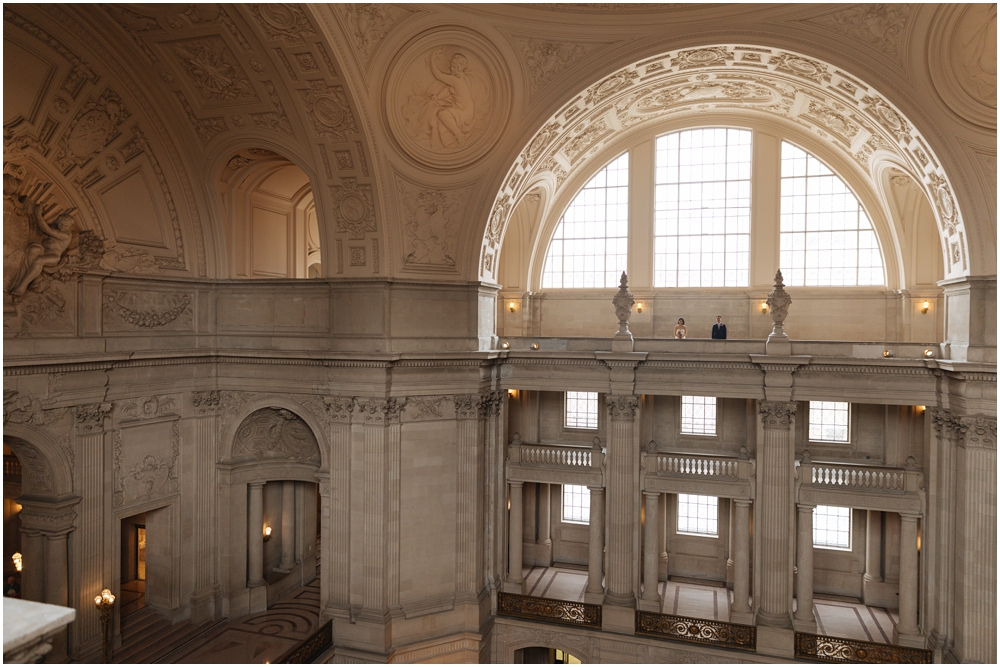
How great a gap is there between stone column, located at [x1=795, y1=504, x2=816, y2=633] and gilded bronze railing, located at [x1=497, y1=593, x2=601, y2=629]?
543 centimetres

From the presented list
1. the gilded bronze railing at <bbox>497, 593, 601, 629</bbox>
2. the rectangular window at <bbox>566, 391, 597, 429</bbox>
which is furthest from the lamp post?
the rectangular window at <bbox>566, 391, 597, 429</bbox>

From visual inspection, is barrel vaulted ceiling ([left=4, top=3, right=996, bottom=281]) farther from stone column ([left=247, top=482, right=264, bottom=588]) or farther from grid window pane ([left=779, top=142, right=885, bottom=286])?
stone column ([left=247, top=482, right=264, bottom=588])

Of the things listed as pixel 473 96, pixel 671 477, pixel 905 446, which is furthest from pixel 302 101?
pixel 905 446

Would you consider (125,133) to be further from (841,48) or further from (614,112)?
(841,48)

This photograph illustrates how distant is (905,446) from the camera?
65.4 ft

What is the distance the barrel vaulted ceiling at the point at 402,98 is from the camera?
47.4 ft

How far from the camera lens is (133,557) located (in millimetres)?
19625

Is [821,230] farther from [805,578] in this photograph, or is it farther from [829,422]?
[805,578]

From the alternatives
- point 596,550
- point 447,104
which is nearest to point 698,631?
point 596,550

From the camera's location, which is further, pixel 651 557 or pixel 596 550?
pixel 596 550

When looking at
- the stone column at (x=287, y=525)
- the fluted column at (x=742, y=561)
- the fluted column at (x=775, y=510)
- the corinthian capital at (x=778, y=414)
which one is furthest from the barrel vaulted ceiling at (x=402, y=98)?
the fluted column at (x=742, y=561)

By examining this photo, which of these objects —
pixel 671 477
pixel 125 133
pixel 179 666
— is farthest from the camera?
pixel 671 477

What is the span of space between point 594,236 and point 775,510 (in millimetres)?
11626

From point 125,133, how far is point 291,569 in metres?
13.5
